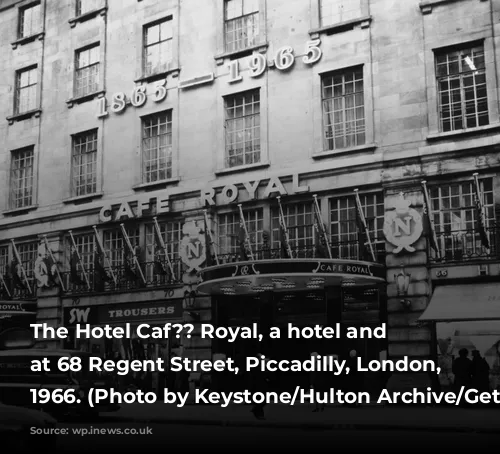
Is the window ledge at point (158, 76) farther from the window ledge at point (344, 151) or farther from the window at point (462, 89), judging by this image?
the window at point (462, 89)

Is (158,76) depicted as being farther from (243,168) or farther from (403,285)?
(403,285)

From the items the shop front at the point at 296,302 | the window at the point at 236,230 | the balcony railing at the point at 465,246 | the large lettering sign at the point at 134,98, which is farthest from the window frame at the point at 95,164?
the balcony railing at the point at 465,246

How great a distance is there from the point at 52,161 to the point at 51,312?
6574 mm

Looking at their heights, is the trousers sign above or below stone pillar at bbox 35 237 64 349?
above

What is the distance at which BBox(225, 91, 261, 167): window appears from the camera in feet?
98.9

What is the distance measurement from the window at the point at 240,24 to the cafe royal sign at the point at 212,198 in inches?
216

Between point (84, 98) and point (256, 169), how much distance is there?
9.74m

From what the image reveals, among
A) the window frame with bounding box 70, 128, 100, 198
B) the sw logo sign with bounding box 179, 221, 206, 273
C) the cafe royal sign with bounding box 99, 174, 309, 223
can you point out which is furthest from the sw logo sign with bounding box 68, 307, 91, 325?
the sw logo sign with bounding box 179, 221, 206, 273

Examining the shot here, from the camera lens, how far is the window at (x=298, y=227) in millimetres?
28078

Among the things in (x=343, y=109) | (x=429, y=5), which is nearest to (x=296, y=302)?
(x=343, y=109)

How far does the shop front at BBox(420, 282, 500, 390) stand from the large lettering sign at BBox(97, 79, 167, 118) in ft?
45.1

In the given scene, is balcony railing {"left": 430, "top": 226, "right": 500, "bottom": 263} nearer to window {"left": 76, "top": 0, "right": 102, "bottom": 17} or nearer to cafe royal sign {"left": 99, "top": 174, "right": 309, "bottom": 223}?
cafe royal sign {"left": 99, "top": 174, "right": 309, "bottom": 223}

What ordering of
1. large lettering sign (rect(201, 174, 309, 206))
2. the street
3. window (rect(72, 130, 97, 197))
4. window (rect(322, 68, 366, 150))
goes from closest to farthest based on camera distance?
the street < window (rect(322, 68, 366, 150)) < large lettering sign (rect(201, 174, 309, 206)) < window (rect(72, 130, 97, 197))

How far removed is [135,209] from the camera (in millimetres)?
32344
